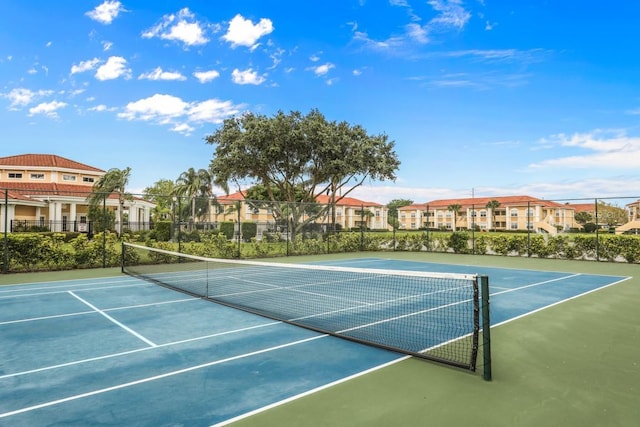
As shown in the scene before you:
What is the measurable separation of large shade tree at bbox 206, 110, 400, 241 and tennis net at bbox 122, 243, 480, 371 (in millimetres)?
11671

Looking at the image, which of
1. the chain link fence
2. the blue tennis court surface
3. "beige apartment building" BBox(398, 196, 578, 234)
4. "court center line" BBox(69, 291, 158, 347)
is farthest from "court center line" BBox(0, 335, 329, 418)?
"beige apartment building" BBox(398, 196, 578, 234)

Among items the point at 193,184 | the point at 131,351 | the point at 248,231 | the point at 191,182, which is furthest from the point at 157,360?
the point at 191,182

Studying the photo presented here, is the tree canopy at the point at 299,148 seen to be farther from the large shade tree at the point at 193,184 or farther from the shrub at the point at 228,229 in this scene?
the large shade tree at the point at 193,184

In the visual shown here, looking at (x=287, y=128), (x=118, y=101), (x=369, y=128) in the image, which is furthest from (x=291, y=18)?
(x=118, y=101)

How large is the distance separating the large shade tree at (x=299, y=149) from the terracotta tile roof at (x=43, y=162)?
35607 millimetres

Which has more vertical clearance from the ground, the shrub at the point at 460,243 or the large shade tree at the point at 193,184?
the large shade tree at the point at 193,184

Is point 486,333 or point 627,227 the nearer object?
point 486,333

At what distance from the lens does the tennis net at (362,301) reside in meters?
5.53

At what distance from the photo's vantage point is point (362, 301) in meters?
8.59

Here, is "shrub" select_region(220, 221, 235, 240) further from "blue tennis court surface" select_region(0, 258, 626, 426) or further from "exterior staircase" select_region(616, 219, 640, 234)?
"exterior staircase" select_region(616, 219, 640, 234)

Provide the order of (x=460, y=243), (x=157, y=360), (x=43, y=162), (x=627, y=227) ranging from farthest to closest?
(x=43, y=162)
(x=460, y=243)
(x=627, y=227)
(x=157, y=360)

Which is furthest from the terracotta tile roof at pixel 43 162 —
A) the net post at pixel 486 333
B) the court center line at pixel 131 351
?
the net post at pixel 486 333

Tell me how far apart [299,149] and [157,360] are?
69.9ft

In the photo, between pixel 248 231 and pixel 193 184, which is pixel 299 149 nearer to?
pixel 248 231
